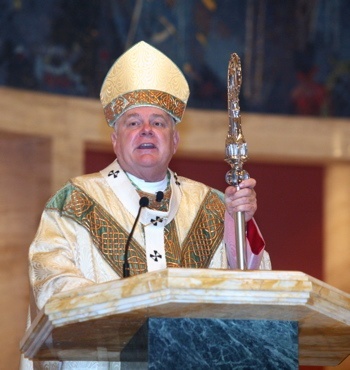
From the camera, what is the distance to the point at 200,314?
3.57 m

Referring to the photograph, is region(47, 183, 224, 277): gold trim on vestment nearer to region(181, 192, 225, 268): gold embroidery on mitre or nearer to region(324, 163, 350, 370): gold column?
region(181, 192, 225, 268): gold embroidery on mitre

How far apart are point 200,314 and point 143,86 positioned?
1.72 meters

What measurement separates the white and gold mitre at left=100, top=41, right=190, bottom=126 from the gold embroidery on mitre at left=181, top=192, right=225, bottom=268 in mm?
393

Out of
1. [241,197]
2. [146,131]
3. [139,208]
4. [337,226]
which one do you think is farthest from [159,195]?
[337,226]

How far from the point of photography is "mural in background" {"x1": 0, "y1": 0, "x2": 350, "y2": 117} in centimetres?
908

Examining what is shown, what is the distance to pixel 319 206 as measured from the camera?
9.90 m

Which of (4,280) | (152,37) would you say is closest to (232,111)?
(4,280)

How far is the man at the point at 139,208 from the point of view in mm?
4742

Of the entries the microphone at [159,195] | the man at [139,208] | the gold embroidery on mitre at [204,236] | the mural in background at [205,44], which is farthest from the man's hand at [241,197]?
the mural in background at [205,44]

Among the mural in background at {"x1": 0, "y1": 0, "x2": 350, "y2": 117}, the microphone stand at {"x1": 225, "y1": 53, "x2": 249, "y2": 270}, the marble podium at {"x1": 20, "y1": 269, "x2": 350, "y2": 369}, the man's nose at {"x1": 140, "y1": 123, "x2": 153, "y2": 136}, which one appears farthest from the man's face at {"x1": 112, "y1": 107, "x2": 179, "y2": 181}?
the mural in background at {"x1": 0, "y1": 0, "x2": 350, "y2": 117}

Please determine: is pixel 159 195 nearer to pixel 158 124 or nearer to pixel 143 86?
pixel 158 124

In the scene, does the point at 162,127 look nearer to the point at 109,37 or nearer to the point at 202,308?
the point at 202,308

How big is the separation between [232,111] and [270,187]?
18.5ft

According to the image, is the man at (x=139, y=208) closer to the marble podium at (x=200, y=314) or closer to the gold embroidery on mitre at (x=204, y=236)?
the gold embroidery on mitre at (x=204, y=236)
